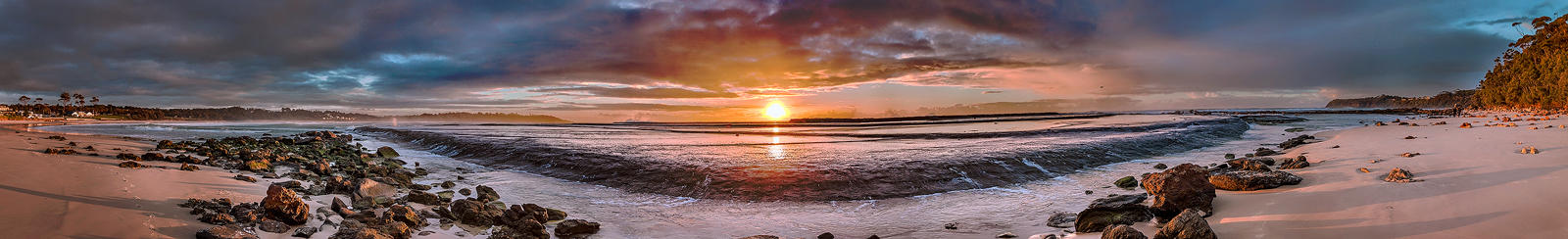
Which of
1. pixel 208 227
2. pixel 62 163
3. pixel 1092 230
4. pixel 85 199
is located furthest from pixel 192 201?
pixel 1092 230

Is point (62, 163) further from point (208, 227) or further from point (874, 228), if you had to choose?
point (874, 228)

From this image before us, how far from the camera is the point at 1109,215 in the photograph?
704 centimetres

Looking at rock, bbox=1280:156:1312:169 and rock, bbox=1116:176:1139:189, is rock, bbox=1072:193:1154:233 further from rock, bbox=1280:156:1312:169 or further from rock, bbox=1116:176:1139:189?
rock, bbox=1280:156:1312:169

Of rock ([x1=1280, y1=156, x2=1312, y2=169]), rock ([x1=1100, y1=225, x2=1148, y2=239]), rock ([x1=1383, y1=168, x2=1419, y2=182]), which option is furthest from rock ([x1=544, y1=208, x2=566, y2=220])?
rock ([x1=1280, y1=156, x2=1312, y2=169])

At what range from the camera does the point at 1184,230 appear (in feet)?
18.4

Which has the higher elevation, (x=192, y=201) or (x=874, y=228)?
(x=192, y=201)

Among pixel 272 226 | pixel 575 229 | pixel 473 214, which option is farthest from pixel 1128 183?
pixel 272 226

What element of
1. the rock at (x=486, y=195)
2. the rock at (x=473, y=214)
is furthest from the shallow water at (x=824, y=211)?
the rock at (x=473, y=214)

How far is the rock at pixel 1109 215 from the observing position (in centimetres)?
693

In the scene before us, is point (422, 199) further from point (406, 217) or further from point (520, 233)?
point (520, 233)

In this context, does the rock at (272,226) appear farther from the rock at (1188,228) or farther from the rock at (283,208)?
the rock at (1188,228)

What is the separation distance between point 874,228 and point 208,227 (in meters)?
7.31

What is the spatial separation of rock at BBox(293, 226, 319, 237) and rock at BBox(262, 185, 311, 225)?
0.70 feet

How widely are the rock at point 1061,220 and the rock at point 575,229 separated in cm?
282
